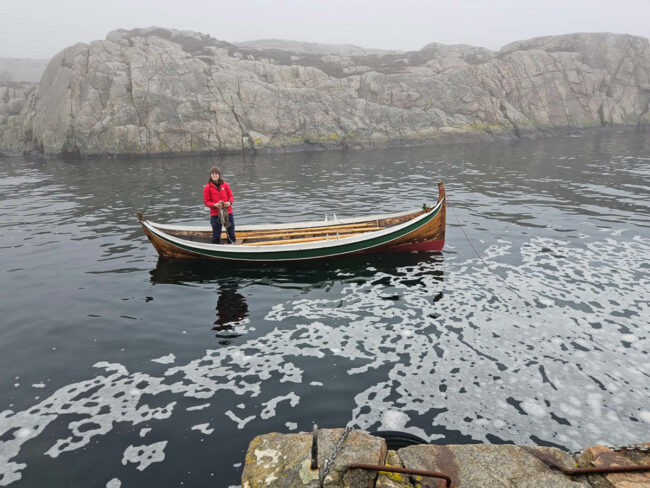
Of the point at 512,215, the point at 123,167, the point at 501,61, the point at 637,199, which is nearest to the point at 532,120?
the point at 501,61

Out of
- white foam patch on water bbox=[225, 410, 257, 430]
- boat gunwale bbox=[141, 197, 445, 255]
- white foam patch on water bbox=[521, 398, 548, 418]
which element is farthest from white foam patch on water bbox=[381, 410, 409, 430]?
boat gunwale bbox=[141, 197, 445, 255]

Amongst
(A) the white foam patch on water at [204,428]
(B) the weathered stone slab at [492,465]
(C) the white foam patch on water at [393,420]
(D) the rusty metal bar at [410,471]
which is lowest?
(A) the white foam patch on water at [204,428]

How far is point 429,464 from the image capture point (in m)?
4.58

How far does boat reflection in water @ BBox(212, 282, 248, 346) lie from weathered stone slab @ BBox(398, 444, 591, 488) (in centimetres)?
596

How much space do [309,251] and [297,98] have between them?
49.2 metres

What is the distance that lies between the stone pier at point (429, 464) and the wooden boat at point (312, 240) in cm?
855

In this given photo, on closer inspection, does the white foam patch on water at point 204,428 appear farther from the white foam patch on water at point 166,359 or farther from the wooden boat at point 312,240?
the wooden boat at point 312,240

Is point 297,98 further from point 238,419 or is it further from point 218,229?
point 238,419

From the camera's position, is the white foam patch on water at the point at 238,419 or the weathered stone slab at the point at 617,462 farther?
the white foam patch on water at the point at 238,419

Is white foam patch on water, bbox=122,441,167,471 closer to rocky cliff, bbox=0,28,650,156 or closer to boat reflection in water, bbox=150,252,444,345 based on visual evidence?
boat reflection in water, bbox=150,252,444,345

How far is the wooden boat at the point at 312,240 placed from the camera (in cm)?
1316

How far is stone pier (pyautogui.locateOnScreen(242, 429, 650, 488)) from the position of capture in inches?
166

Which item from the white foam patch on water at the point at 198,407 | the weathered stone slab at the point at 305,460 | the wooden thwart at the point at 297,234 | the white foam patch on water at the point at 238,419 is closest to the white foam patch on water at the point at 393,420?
the weathered stone slab at the point at 305,460

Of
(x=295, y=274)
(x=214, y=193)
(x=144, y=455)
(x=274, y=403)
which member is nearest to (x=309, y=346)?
(x=274, y=403)
